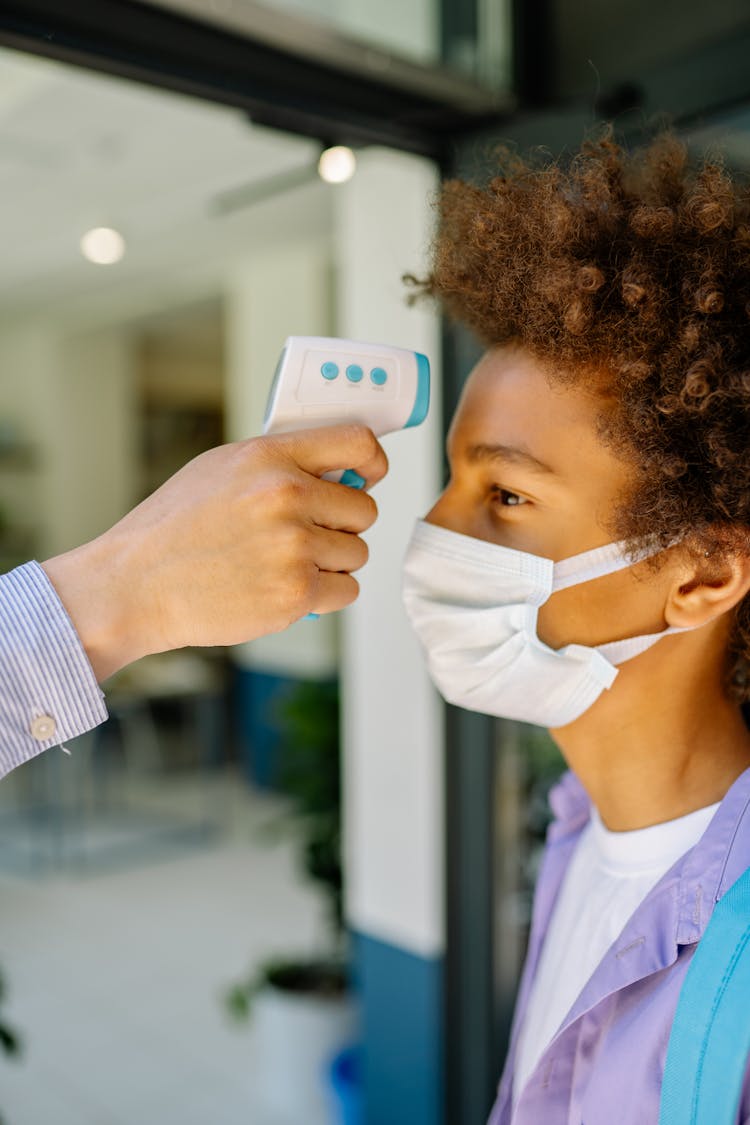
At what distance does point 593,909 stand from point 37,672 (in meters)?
0.68

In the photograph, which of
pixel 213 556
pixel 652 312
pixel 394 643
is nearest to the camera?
pixel 213 556

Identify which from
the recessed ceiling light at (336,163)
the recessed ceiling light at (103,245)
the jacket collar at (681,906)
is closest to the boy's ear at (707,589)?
the jacket collar at (681,906)

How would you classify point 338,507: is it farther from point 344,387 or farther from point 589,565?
point 589,565

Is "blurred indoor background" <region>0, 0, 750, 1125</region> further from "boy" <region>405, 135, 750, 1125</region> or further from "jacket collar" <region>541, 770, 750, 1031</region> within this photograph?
"jacket collar" <region>541, 770, 750, 1031</region>

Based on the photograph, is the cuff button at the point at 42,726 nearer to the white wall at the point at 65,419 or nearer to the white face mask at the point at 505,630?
the white face mask at the point at 505,630

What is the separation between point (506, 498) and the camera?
1.11m

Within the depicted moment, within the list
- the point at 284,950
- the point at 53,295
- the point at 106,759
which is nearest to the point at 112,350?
the point at 53,295

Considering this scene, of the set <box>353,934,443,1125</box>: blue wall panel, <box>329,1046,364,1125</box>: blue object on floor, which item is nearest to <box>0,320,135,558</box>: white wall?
<box>329,1046,364,1125</box>: blue object on floor

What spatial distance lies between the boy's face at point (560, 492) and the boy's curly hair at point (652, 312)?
0.08 feet

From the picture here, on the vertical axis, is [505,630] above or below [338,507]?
below

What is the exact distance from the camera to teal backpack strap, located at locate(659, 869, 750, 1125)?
74 cm

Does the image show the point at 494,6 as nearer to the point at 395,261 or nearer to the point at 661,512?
the point at 395,261

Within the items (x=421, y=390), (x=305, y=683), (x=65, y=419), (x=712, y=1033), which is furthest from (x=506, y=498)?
(x=65, y=419)

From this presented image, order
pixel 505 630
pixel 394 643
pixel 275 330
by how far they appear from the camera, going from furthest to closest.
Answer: pixel 275 330 → pixel 394 643 → pixel 505 630
